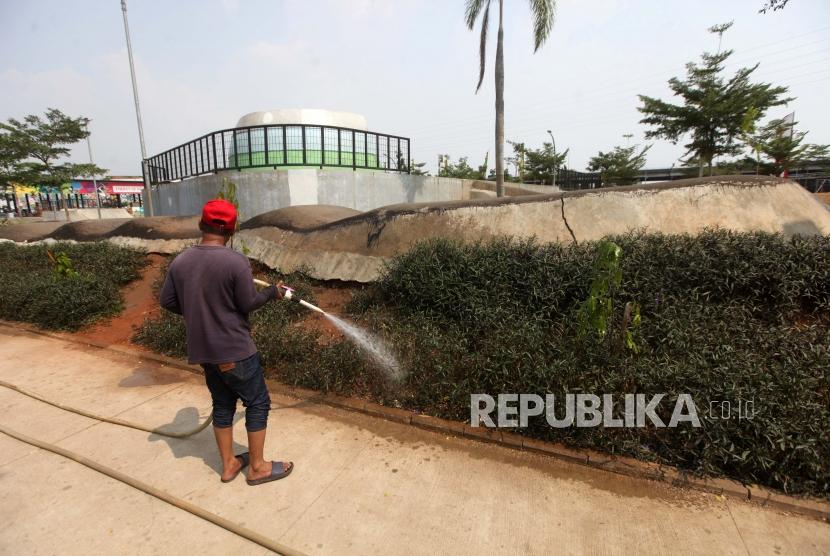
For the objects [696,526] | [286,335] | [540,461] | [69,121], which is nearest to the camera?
[696,526]

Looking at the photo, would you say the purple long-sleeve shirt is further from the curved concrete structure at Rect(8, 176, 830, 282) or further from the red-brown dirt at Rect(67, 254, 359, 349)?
the curved concrete structure at Rect(8, 176, 830, 282)

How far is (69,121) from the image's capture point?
2241 cm

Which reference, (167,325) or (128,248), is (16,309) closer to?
(128,248)

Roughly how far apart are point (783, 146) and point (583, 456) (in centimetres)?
2408

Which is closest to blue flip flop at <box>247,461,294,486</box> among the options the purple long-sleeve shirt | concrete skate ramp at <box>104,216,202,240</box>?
the purple long-sleeve shirt

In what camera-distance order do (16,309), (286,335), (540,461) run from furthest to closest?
(16,309), (286,335), (540,461)

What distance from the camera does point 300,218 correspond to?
759cm

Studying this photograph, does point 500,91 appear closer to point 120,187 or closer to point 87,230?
point 87,230

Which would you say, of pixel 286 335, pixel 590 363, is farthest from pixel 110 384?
pixel 590 363

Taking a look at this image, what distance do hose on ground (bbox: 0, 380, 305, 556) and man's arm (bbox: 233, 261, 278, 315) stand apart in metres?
1.05

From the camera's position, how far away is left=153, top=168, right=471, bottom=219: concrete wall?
12.5 meters

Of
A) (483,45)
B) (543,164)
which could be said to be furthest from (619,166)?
(483,45)

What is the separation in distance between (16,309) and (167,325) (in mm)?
3421

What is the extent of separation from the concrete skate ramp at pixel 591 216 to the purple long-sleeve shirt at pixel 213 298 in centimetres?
327
